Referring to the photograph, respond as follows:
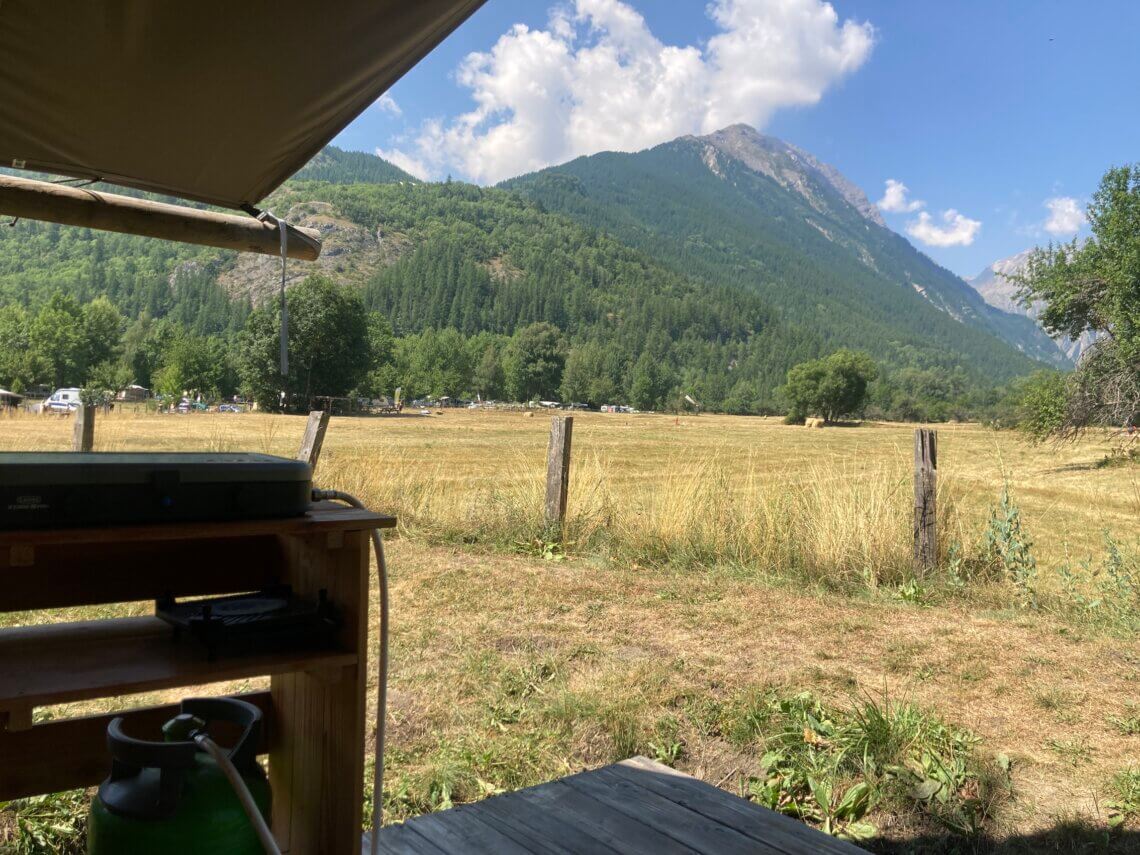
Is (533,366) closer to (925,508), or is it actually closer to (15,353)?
(15,353)

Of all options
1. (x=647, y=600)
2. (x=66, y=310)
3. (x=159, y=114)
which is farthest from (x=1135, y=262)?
(x=66, y=310)

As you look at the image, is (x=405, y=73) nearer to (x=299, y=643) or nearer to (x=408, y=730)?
(x=299, y=643)

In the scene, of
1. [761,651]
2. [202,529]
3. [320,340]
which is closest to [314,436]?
[761,651]

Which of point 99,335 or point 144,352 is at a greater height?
point 99,335

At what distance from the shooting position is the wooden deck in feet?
5.74

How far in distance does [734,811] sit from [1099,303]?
23.1 metres

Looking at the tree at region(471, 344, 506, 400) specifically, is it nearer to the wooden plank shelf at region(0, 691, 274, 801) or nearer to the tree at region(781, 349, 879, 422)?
the tree at region(781, 349, 879, 422)

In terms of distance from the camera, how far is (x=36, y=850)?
2068mm

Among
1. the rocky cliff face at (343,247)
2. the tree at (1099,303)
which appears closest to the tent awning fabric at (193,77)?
the tree at (1099,303)

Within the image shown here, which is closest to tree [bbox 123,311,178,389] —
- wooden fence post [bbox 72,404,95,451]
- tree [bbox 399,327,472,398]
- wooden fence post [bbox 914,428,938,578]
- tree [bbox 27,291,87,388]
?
tree [bbox 27,291,87,388]

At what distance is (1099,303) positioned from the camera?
2038 centimetres

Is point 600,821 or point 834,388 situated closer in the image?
point 600,821

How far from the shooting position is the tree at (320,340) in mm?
17969

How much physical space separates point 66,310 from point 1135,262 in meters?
41.6
